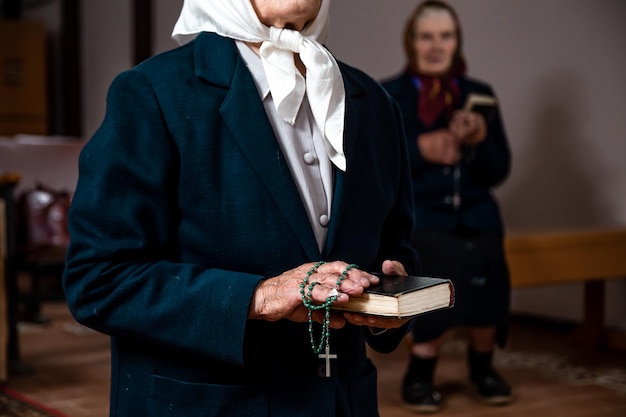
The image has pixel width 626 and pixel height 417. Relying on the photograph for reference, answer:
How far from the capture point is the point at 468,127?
3912 mm

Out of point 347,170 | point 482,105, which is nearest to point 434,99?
point 482,105

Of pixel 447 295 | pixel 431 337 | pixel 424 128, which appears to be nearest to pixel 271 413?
pixel 447 295

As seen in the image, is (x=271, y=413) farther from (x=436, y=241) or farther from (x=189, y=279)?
(x=436, y=241)

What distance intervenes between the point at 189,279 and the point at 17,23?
1013 centimetres

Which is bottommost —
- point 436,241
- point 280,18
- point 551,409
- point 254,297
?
point 551,409

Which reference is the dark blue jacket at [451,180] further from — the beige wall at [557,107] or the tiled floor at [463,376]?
the beige wall at [557,107]

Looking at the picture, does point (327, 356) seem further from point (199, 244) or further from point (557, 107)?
point (557, 107)

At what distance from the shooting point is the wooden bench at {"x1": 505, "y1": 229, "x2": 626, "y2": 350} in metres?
4.44

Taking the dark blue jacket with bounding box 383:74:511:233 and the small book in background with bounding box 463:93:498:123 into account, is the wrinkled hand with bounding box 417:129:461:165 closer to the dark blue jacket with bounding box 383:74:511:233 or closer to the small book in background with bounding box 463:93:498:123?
the dark blue jacket with bounding box 383:74:511:233

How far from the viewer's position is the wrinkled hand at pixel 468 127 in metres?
3.92

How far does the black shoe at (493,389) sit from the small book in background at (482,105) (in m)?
1.12

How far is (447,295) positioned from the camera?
1.23 metres

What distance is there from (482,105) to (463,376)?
1.35m

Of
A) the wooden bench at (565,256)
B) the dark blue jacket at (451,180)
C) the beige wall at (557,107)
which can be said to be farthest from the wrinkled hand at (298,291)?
the beige wall at (557,107)
